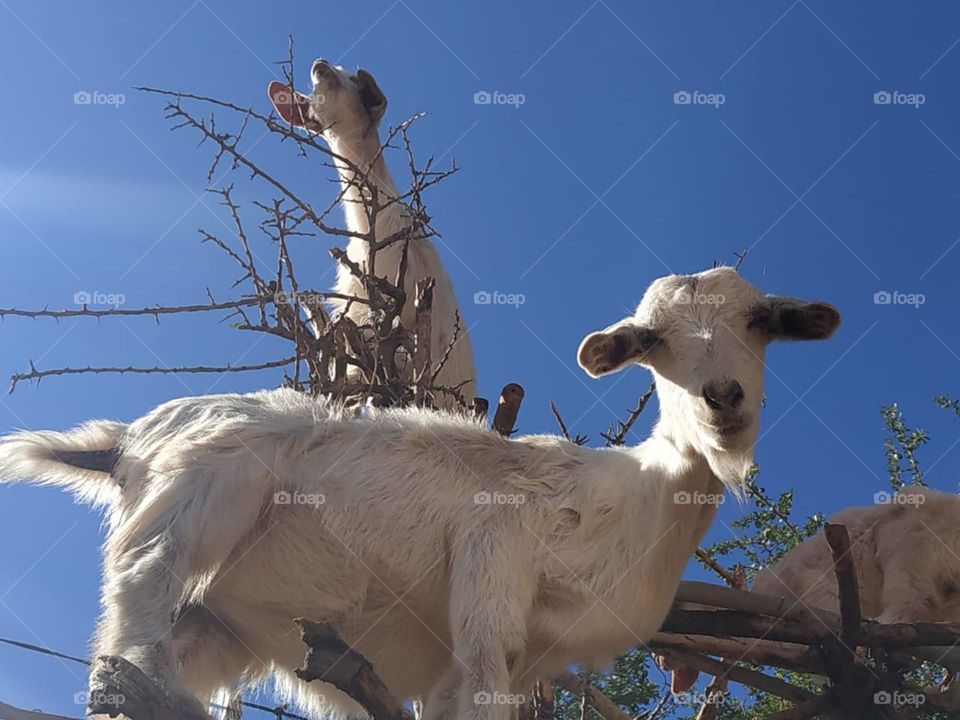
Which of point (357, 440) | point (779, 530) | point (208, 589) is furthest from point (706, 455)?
point (779, 530)

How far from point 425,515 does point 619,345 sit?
A: 1.13 m

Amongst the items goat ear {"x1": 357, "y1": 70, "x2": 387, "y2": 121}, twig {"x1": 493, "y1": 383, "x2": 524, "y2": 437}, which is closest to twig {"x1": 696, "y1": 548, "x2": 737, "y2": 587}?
twig {"x1": 493, "y1": 383, "x2": 524, "y2": 437}

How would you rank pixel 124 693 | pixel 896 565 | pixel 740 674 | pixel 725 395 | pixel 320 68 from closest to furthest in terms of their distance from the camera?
pixel 124 693 < pixel 725 395 < pixel 740 674 < pixel 896 565 < pixel 320 68

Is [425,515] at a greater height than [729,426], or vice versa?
[729,426]

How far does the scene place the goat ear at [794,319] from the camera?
201 inches

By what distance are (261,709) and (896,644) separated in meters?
2.96

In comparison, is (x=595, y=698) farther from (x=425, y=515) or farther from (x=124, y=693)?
(x=124, y=693)

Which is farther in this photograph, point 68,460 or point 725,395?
point 68,460

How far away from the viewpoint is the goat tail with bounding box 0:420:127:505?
5.10 meters

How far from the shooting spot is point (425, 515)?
4.86m

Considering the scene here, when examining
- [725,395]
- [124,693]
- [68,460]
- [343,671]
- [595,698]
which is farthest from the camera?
[595,698]

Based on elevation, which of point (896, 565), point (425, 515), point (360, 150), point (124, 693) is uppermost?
point (360, 150)

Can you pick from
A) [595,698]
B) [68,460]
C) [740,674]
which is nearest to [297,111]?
[68,460]

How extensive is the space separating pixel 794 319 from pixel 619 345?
78cm
